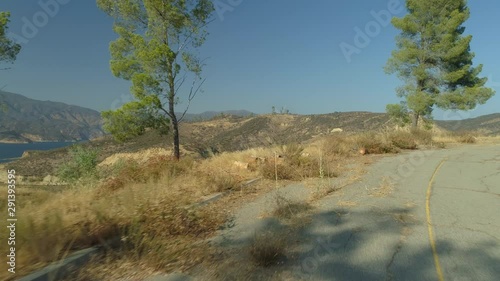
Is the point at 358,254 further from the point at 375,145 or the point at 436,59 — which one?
the point at 436,59

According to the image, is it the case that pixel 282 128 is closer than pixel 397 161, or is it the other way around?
pixel 397 161

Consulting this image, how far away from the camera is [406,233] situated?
5.35 m

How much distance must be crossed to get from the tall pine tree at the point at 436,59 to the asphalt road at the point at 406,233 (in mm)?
18602

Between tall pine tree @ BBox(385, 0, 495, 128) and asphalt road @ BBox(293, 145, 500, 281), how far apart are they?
61.0 feet

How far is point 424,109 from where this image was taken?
86.1ft

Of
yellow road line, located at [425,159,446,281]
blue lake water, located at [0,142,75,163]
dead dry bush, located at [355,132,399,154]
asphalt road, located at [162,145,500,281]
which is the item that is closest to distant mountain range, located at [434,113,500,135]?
dead dry bush, located at [355,132,399,154]

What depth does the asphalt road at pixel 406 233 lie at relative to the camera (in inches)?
160

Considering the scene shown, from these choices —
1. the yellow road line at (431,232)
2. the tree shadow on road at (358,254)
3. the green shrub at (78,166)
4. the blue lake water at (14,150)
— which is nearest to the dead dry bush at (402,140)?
the yellow road line at (431,232)

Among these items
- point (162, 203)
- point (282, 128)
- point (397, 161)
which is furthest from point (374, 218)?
point (282, 128)

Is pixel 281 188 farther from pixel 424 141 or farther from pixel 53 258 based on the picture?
pixel 424 141

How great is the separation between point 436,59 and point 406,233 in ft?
83.9

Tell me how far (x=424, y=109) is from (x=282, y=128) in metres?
40.3

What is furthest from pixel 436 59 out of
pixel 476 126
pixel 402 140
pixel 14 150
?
pixel 14 150

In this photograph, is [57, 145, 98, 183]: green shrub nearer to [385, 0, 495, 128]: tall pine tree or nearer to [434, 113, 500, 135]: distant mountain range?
[385, 0, 495, 128]: tall pine tree
